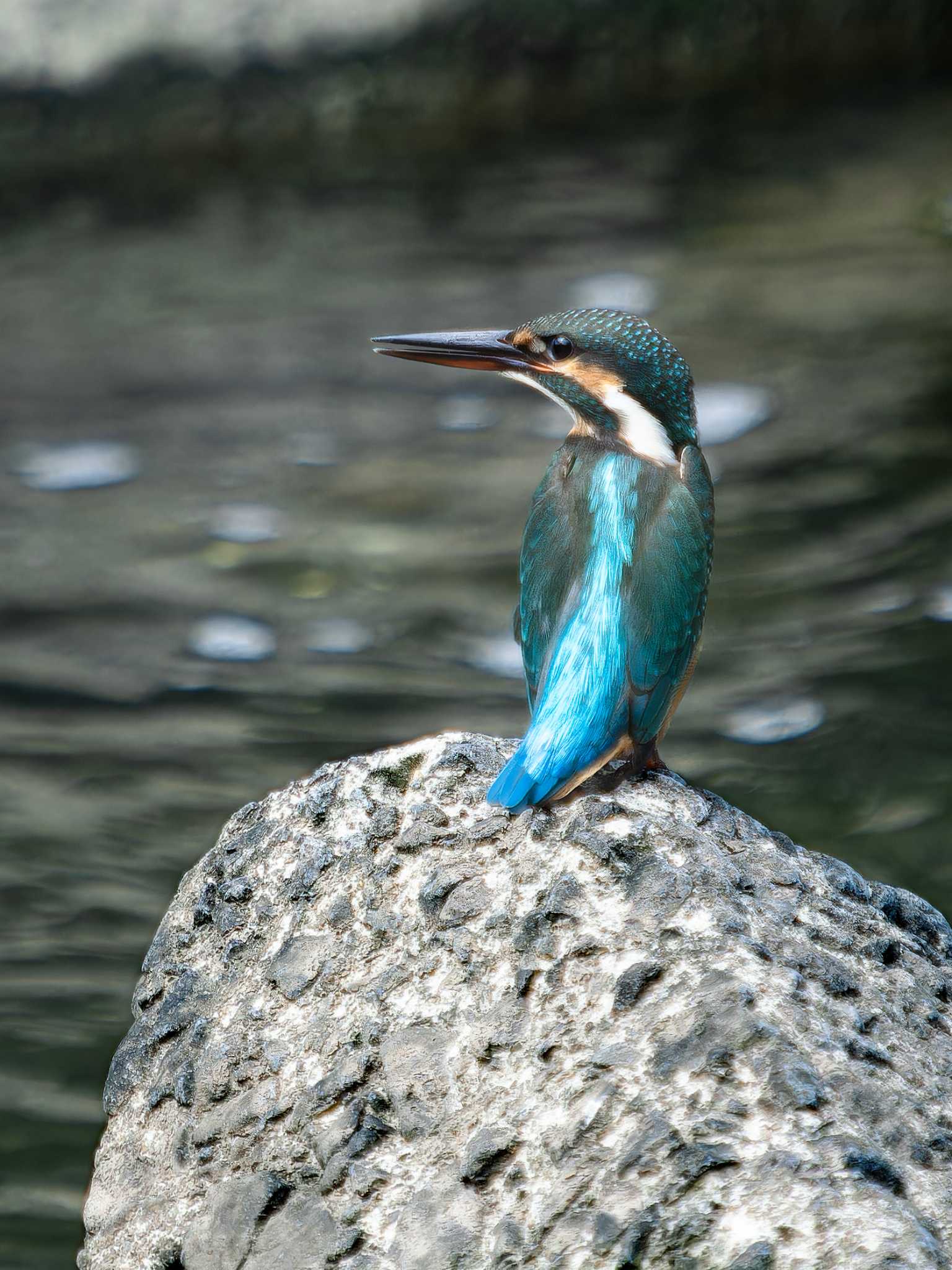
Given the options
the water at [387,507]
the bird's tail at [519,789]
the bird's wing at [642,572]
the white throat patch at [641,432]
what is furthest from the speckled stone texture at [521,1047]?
the water at [387,507]

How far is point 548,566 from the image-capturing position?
1737 millimetres

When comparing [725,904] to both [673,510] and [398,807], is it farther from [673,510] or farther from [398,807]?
[673,510]

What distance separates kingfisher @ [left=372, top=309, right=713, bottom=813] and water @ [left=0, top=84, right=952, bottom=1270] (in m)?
1.58

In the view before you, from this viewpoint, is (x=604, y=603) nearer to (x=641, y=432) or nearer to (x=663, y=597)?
(x=663, y=597)

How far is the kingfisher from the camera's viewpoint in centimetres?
160

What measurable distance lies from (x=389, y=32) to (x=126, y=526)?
245 centimetres

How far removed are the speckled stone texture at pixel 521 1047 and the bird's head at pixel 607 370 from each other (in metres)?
0.42

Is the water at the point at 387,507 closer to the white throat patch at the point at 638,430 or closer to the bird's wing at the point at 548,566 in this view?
the bird's wing at the point at 548,566

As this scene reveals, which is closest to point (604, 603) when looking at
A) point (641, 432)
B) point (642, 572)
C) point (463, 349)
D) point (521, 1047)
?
point (642, 572)

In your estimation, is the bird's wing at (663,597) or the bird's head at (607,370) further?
the bird's head at (607,370)

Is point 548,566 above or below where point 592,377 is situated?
below

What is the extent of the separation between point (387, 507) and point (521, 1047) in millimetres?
3246

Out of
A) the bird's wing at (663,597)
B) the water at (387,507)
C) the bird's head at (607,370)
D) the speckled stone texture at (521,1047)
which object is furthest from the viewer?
the water at (387,507)

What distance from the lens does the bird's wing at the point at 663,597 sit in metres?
1.63
